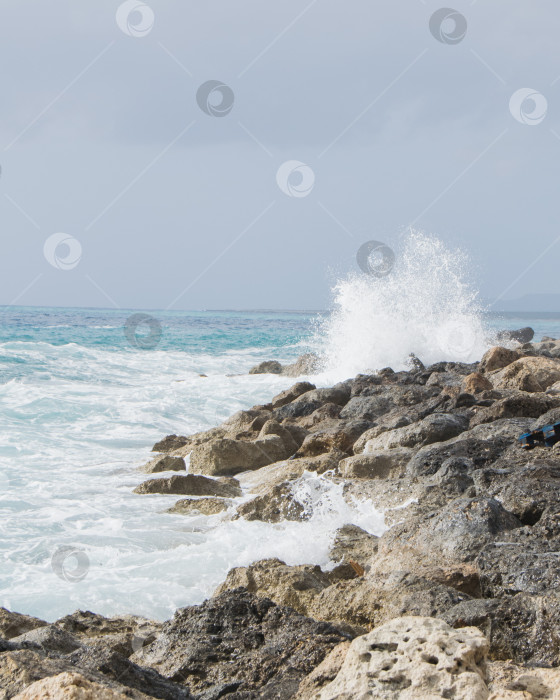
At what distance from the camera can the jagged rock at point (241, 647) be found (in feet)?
9.20

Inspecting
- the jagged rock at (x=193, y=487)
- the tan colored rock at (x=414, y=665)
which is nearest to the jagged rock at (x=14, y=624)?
the tan colored rock at (x=414, y=665)

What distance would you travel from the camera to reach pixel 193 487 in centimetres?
721

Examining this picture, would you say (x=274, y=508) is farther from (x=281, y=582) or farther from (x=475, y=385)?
(x=475, y=385)

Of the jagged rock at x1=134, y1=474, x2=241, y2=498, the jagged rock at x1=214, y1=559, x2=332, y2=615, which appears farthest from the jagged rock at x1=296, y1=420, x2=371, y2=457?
the jagged rock at x1=214, y1=559, x2=332, y2=615

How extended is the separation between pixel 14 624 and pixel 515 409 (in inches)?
223

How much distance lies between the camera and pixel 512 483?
5059 millimetres

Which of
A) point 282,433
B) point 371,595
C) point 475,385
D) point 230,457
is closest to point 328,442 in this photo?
point 282,433

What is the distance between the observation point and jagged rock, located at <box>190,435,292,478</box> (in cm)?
818

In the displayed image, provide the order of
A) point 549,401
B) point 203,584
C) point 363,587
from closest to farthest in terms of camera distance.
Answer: point 363,587 → point 203,584 → point 549,401

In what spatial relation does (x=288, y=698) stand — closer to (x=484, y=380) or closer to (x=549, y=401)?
(x=549, y=401)

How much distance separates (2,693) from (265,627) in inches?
54.4

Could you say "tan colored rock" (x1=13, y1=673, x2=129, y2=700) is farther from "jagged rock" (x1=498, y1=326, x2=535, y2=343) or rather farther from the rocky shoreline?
"jagged rock" (x1=498, y1=326, x2=535, y2=343)

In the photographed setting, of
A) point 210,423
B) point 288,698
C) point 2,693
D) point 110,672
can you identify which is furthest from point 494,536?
point 210,423

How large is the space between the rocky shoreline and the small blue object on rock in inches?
4.7
